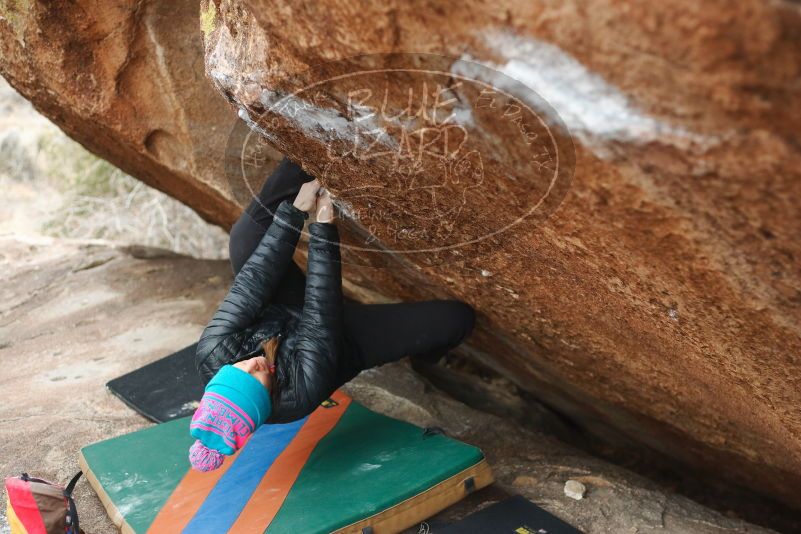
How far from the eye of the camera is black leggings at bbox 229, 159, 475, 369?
8.60 ft

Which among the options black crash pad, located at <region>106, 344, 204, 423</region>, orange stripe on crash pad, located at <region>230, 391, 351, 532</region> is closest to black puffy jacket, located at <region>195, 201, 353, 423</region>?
orange stripe on crash pad, located at <region>230, 391, 351, 532</region>

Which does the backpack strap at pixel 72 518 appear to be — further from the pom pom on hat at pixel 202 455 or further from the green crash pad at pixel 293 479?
the pom pom on hat at pixel 202 455

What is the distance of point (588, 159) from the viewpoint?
4.80 feet

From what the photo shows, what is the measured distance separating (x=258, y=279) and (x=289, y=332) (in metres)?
0.21

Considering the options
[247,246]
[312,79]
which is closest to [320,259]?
[247,246]

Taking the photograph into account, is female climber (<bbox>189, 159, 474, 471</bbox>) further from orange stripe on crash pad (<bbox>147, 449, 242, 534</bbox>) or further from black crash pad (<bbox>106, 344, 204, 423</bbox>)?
black crash pad (<bbox>106, 344, 204, 423</bbox>)

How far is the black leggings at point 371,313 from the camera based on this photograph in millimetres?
2621

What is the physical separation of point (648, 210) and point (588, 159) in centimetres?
17

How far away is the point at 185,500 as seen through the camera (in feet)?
7.95

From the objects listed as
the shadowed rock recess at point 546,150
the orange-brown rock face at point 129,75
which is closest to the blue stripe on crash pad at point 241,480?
the shadowed rock recess at point 546,150

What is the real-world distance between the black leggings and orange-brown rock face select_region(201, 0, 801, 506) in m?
0.15

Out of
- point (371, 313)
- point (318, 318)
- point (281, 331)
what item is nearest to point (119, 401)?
point (281, 331)

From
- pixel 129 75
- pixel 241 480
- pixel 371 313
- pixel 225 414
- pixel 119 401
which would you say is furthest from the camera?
pixel 119 401

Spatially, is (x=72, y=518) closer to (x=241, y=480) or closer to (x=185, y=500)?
(x=185, y=500)
